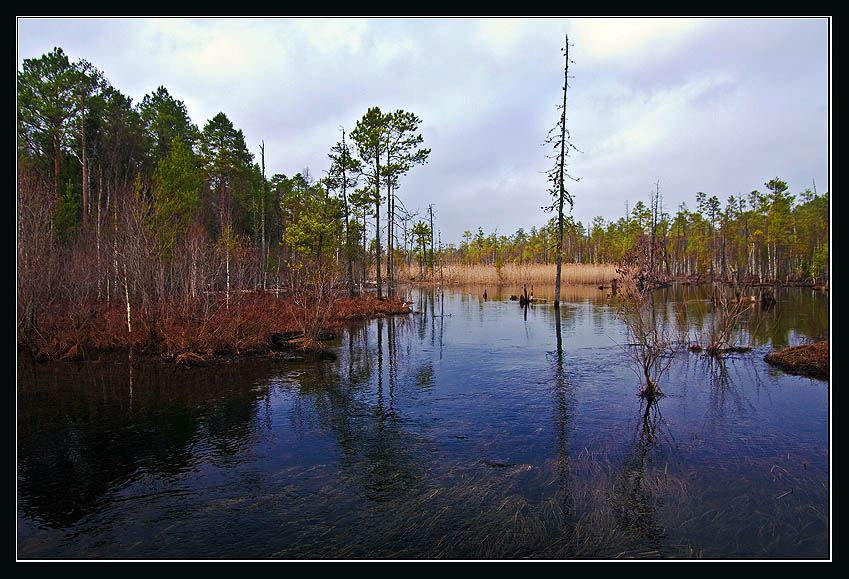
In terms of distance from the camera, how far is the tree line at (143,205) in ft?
51.5

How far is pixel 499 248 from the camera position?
342 ft

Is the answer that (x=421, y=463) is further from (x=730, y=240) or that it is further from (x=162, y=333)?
(x=730, y=240)

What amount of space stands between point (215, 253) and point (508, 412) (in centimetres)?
1685

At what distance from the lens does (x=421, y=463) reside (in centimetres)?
659

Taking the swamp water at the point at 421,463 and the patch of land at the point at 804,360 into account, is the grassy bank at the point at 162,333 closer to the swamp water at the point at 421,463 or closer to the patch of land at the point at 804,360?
the swamp water at the point at 421,463

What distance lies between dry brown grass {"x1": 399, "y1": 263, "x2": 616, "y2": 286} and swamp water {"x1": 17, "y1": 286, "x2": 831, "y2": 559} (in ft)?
132

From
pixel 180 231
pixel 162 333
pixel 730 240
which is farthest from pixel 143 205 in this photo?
pixel 730 240

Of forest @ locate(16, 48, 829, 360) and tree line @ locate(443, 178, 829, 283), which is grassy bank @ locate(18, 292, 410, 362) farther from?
tree line @ locate(443, 178, 829, 283)

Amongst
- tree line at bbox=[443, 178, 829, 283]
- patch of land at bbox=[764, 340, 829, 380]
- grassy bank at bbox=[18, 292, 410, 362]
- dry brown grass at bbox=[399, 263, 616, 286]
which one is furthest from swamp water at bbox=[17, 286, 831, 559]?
dry brown grass at bbox=[399, 263, 616, 286]

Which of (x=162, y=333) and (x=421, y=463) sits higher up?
(x=162, y=333)

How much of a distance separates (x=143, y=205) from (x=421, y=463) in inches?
535

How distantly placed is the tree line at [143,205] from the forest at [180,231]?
106mm

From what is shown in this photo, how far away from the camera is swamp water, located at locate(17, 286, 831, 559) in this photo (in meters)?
4.71

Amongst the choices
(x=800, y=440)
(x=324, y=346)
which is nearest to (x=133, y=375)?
(x=324, y=346)
